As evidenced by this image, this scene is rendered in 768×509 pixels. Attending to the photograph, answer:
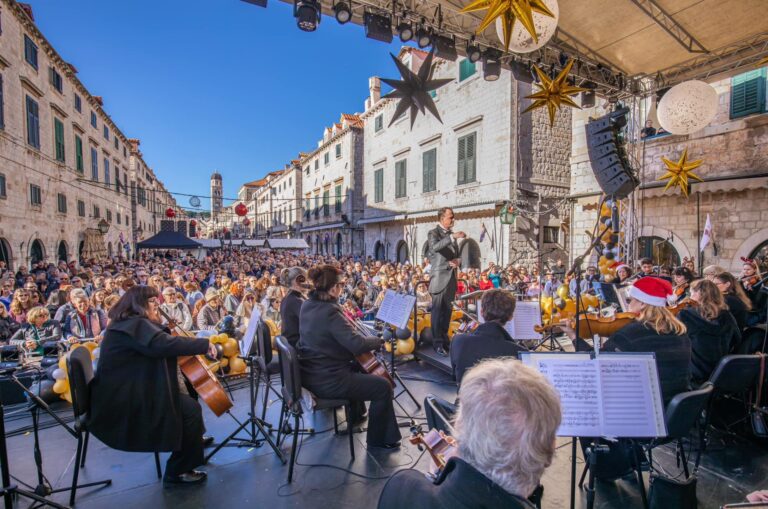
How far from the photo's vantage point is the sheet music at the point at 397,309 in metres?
4.16

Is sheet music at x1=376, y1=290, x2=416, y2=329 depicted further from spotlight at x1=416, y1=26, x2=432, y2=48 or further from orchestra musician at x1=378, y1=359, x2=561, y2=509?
spotlight at x1=416, y1=26, x2=432, y2=48

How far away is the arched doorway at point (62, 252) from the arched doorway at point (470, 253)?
16.8 meters

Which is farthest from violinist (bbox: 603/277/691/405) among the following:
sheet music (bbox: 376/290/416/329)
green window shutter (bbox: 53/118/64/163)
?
green window shutter (bbox: 53/118/64/163)

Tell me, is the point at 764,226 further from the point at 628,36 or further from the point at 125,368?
the point at 125,368

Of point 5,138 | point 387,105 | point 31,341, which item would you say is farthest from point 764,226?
point 5,138

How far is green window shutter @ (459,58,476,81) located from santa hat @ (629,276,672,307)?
1411 cm

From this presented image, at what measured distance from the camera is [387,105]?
2081 cm

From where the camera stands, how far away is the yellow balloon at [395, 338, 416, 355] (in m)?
5.88

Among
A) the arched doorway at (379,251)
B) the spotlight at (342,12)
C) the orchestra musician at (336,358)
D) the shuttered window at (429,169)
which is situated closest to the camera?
the orchestra musician at (336,358)

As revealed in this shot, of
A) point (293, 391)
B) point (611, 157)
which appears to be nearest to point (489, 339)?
point (293, 391)

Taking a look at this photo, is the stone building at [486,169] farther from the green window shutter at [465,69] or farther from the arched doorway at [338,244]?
the arched doorway at [338,244]

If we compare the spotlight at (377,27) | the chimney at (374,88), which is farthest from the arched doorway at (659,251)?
the chimney at (374,88)

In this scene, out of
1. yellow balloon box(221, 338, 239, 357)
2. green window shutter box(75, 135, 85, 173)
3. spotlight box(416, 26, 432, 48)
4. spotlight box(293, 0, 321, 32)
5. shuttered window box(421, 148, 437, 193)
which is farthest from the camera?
green window shutter box(75, 135, 85, 173)

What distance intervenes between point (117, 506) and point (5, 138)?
47.8 feet
